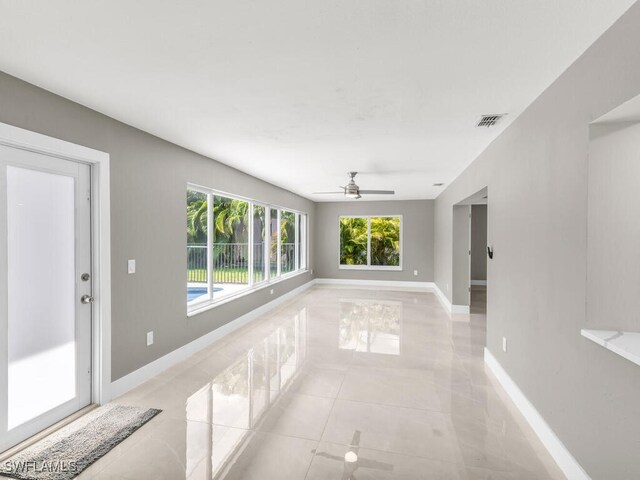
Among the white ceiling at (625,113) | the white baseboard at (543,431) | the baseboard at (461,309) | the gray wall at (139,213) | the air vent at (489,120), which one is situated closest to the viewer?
the white ceiling at (625,113)

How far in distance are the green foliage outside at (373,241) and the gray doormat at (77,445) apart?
7458 mm

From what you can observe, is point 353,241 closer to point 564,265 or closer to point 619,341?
point 564,265

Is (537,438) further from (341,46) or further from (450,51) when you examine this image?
(341,46)

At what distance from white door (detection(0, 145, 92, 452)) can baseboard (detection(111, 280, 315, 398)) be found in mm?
297

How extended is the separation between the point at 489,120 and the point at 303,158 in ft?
7.40

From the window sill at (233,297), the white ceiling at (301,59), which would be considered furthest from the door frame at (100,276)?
the window sill at (233,297)

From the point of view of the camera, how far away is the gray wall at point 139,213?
2424 mm

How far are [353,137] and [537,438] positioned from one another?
2.94m

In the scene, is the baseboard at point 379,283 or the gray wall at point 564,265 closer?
the gray wall at point 564,265

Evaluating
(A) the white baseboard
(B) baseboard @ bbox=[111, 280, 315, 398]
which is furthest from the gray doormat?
(A) the white baseboard

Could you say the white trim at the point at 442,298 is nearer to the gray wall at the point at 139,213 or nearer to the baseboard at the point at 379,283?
the baseboard at the point at 379,283

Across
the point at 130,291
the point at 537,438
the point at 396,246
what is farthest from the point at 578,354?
the point at 396,246

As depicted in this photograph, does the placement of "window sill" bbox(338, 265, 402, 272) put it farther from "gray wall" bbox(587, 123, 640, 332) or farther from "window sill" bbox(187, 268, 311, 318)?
"gray wall" bbox(587, 123, 640, 332)

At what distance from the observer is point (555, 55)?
1.90m
